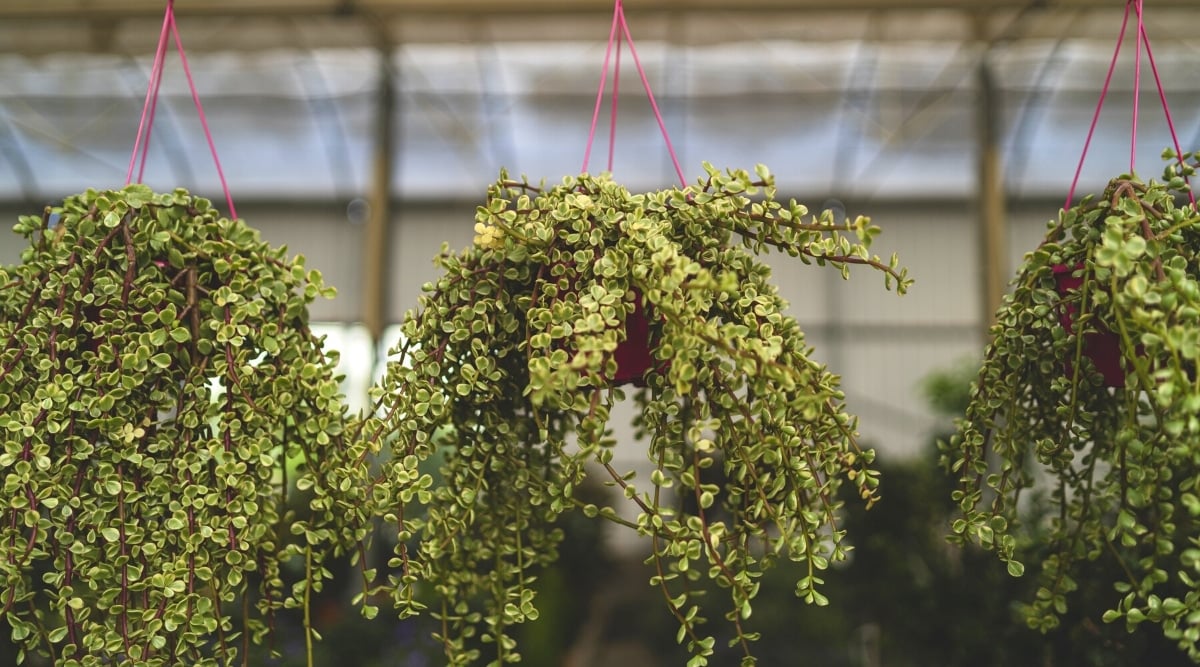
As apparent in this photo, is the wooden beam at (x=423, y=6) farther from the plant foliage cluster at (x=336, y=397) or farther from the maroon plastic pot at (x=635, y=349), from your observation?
the maroon plastic pot at (x=635, y=349)

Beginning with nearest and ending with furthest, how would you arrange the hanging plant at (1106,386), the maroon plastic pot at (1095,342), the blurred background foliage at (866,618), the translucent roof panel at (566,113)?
the hanging plant at (1106,386)
the maroon plastic pot at (1095,342)
the blurred background foliage at (866,618)
the translucent roof panel at (566,113)

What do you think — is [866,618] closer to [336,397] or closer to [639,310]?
[639,310]

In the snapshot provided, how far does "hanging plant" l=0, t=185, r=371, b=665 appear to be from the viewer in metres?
1.13

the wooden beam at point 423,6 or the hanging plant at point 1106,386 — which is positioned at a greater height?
the wooden beam at point 423,6

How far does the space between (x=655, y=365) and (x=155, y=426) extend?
73cm

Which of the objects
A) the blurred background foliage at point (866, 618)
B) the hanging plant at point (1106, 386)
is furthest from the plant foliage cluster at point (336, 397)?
the blurred background foliage at point (866, 618)

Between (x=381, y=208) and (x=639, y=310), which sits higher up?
(x=381, y=208)

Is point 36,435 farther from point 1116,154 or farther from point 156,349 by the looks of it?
point 1116,154

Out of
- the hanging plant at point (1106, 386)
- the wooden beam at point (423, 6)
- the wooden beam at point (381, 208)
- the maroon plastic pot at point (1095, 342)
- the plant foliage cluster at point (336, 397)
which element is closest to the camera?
the hanging plant at point (1106, 386)

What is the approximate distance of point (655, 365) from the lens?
4.10 ft

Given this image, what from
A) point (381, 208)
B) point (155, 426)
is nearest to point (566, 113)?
point (381, 208)

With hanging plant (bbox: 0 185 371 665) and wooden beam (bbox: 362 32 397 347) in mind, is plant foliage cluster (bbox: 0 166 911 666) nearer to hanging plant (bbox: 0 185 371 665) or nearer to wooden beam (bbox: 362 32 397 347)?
hanging plant (bbox: 0 185 371 665)

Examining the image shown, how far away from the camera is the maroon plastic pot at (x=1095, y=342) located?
1224 millimetres

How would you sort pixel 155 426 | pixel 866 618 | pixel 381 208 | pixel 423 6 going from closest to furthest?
pixel 155 426 → pixel 423 6 → pixel 866 618 → pixel 381 208
